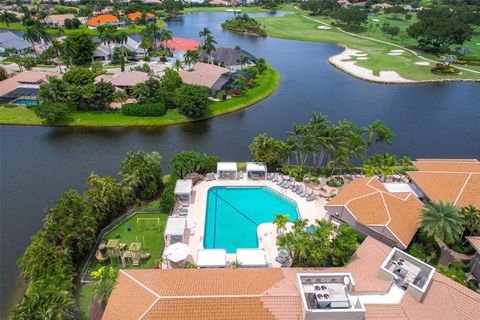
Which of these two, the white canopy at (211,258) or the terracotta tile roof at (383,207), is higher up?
the terracotta tile roof at (383,207)

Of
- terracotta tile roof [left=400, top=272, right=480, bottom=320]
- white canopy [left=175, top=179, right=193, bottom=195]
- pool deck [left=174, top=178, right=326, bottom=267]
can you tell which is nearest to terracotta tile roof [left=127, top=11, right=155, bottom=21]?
white canopy [left=175, top=179, right=193, bottom=195]

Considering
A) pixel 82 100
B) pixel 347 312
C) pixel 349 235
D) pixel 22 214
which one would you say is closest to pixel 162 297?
pixel 347 312

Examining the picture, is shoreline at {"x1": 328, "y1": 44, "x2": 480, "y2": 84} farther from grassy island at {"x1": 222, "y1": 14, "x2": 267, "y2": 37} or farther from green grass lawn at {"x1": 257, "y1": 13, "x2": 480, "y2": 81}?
grassy island at {"x1": 222, "y1": 14, "x2": 267, "y2": 37}

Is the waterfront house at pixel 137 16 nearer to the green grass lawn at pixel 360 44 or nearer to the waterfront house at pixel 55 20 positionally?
the waterfront house at pixel 55 20

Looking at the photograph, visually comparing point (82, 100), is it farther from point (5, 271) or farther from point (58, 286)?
point (58, 286)

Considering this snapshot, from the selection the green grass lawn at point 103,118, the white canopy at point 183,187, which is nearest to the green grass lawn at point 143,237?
the white canopy at point 183,187

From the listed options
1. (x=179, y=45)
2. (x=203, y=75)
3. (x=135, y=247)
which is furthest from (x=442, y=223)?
(x=179, y=45)
